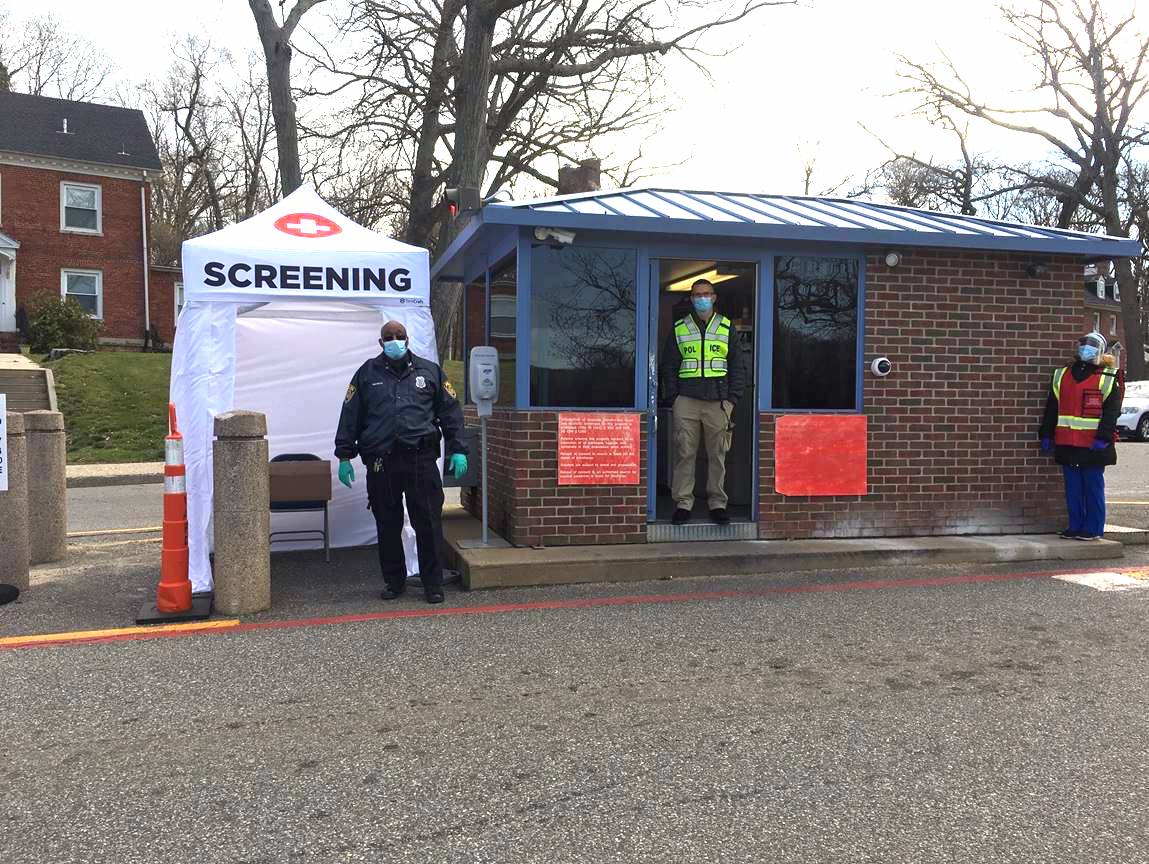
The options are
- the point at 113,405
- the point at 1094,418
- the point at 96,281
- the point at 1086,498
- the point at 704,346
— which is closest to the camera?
the point at 704,346

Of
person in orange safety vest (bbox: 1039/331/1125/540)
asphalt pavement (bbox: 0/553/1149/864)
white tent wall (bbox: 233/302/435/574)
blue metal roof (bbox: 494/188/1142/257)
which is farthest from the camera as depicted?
white tent wall (bbox: 233/302/435/574)

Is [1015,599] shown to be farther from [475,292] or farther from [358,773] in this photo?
[475,292]

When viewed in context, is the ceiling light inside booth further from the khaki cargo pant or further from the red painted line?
the red painted line

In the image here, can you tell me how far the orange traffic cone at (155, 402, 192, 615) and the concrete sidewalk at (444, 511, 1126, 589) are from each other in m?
1.84

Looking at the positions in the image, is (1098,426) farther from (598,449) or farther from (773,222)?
(598,449)

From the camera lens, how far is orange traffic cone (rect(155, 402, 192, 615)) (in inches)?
217

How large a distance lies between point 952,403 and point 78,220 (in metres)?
29.0

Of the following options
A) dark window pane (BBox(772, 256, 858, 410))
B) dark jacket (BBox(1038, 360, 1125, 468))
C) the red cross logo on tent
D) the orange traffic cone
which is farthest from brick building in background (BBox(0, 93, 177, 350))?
dark jacket (BBox(1038, 360, 1125, 468))

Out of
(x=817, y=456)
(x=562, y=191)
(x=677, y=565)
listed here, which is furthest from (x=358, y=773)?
→ (x=562, y=191)

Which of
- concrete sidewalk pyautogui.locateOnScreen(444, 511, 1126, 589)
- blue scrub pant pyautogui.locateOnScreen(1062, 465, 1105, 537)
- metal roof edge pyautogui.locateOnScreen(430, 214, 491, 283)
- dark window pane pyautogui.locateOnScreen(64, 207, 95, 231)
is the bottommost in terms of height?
concrete sidewalk pyautogui.locateOnScreen(444, 511, 1126, 589)

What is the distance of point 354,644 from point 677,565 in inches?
101

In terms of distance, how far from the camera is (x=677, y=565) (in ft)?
21.7

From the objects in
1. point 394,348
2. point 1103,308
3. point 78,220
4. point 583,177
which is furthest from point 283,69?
point 1103,308

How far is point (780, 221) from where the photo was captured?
23.2ft
